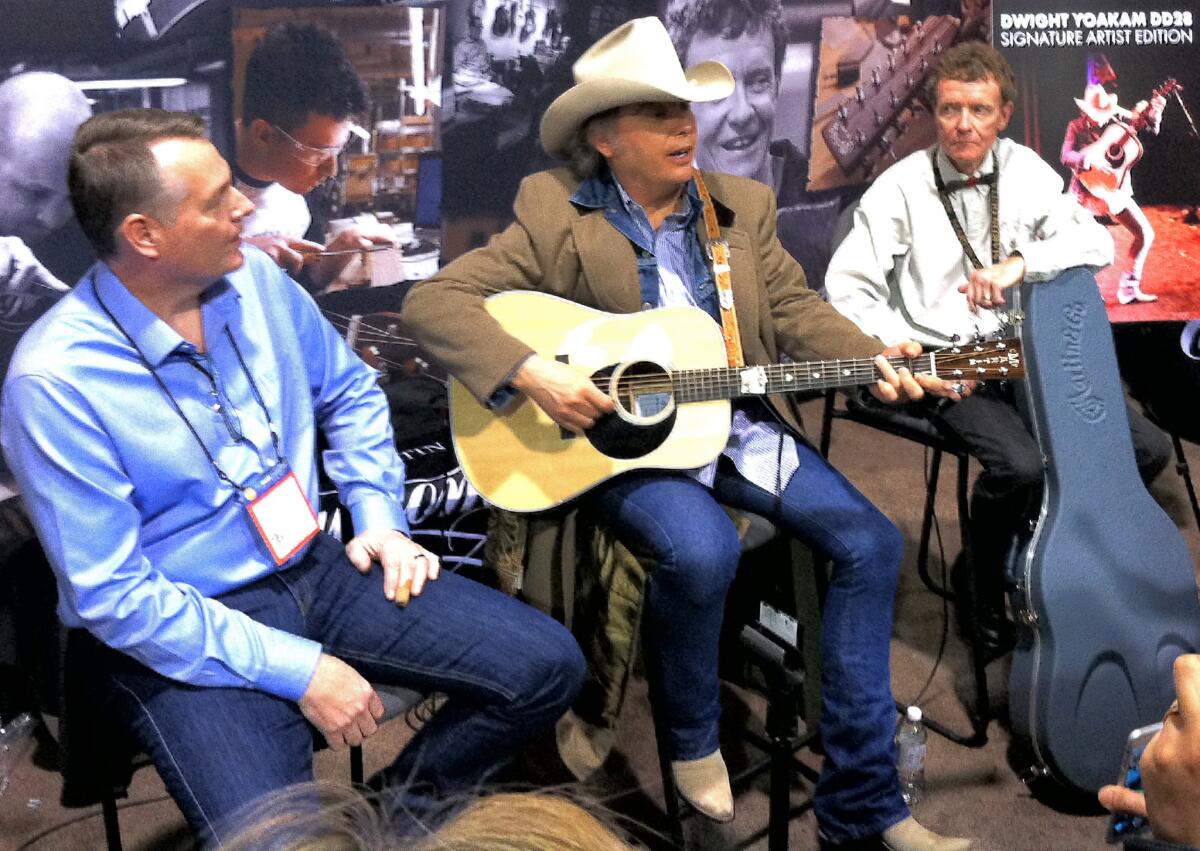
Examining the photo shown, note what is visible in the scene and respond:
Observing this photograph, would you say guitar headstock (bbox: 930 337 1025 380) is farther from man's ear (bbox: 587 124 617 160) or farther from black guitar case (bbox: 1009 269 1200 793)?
man's ear (bbox: 587 124 617 160)

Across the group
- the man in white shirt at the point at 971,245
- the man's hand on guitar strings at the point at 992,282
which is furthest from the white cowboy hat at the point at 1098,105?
the man's hand on guitar strings at the point at 992,282

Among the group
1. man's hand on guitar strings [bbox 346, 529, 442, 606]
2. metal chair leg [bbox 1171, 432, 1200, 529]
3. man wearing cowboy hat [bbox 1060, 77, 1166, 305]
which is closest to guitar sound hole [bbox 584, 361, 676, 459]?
man's hand on guitar strings [bbox 346, 529, 442, 606]

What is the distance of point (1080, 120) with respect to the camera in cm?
454

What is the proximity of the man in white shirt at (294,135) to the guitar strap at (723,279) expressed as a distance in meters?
1.51

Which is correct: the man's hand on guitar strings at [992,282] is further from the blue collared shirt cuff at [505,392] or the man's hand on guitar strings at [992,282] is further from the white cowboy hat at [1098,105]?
the white cowboy hat at [1098,105]

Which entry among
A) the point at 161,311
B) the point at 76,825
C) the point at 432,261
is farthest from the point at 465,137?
the point at 76,825

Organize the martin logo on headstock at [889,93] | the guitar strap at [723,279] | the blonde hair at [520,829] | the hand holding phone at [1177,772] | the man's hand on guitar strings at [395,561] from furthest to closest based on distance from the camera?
the martin logo on headstock at [889,93]
the guitar strap at [723,279]
the man's hand on guitar strings at [395,561]
the hand holding phone at [1177,772]
the blonde hair at [520,829]

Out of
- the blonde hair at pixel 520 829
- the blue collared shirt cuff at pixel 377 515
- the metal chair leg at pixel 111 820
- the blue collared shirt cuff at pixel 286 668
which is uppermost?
the blonde hair at pixel 520 829

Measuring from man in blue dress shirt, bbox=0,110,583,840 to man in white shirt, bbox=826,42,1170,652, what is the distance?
1.49 m

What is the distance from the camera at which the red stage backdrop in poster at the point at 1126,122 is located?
447 centimetres

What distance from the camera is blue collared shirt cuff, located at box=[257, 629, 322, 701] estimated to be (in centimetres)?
209

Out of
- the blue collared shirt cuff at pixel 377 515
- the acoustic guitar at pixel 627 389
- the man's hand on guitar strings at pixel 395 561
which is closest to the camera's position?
the man's hand on guitar strings at pixel 395 561

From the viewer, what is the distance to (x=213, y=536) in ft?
7.22

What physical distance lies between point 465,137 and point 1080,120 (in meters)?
2.27
